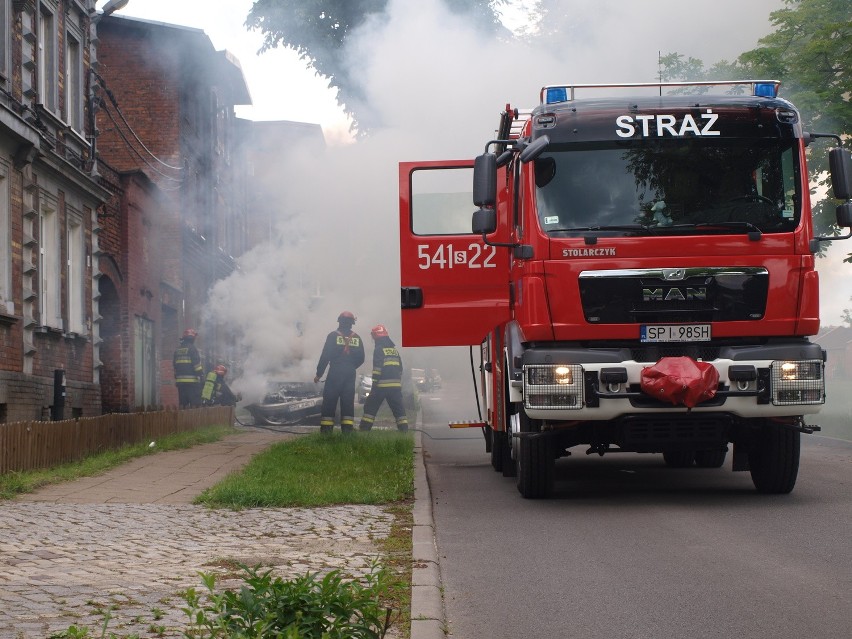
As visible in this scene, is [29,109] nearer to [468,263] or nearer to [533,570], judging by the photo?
[468,263]

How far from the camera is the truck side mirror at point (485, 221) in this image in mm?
10000

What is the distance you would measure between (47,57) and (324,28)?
43.9 feet

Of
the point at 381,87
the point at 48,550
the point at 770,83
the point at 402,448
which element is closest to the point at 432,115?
the point at 381,87

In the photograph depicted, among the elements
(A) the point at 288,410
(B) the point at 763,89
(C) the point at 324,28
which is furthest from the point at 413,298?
(C) the point at 324,28

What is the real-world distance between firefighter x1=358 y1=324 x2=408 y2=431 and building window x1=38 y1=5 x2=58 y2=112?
615 centimetres

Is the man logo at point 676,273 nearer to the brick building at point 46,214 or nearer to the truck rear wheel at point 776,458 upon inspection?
the truck rear wheel at point 776,458

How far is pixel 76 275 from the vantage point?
810 inches

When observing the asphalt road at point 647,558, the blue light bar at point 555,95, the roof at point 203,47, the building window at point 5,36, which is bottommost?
the asphalt road at point 647,558

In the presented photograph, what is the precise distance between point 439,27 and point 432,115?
3104 millimetres

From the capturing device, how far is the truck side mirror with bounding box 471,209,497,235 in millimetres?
10000

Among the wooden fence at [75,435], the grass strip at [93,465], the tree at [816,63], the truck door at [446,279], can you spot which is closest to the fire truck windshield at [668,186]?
the truck door at [446,279]

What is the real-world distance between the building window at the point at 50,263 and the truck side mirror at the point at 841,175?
41.0ft

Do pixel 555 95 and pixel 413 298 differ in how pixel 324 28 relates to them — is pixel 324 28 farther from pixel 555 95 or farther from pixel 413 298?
pixel 555 95

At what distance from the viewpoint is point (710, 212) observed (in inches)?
380
